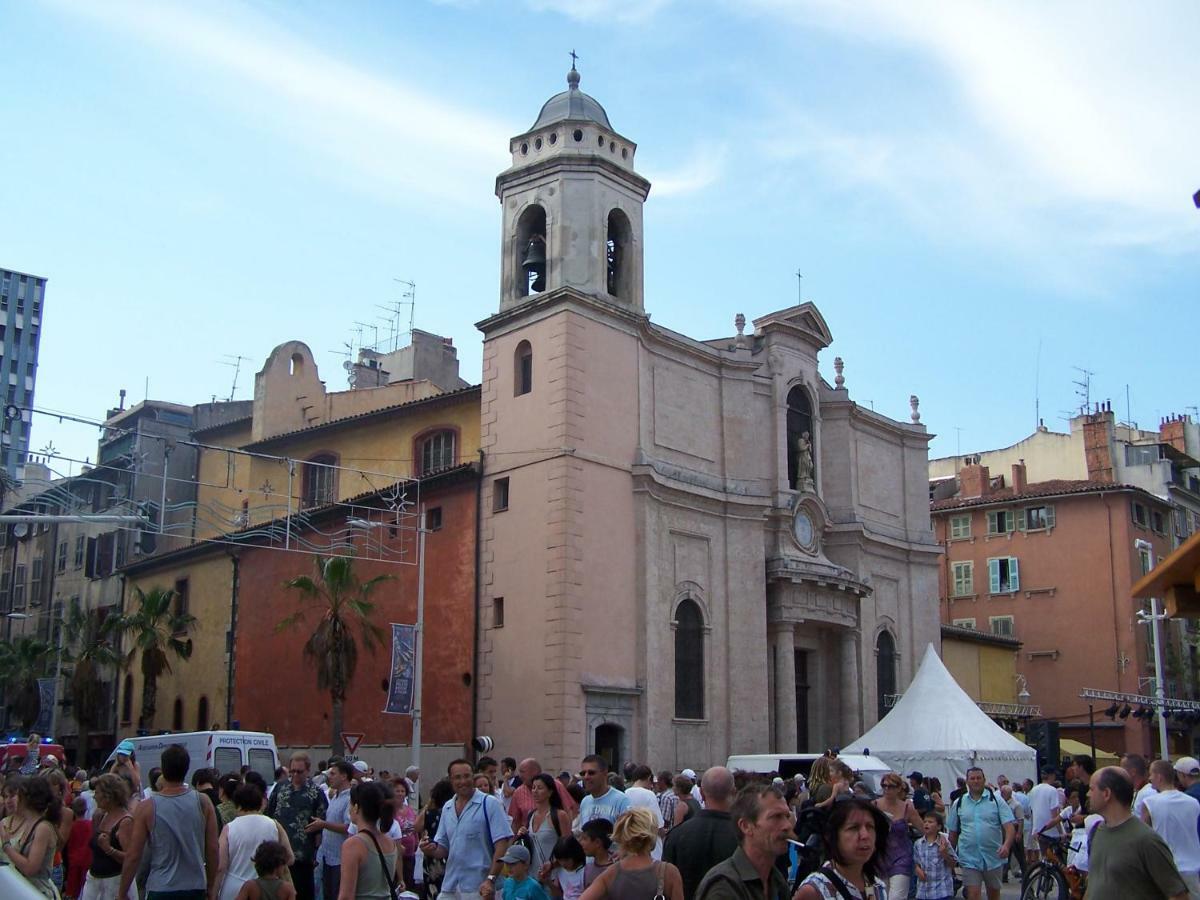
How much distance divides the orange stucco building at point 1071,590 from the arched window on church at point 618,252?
22.7 metres

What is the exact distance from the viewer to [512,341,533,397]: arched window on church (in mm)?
33312

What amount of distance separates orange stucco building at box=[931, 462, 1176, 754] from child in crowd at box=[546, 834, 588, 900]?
43313mm

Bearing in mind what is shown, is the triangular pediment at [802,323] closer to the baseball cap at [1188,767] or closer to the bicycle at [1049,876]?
the bicycle at [1049,876]

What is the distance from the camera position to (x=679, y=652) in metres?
33.7

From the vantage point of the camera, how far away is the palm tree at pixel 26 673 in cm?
4759

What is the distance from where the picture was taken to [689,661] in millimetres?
33875

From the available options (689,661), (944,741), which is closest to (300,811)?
(944,741)

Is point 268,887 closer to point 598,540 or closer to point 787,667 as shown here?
point 598,540

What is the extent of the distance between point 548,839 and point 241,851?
8.10 feet

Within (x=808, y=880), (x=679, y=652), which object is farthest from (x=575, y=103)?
(x=808, y=880)

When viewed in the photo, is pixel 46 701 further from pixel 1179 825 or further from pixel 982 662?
pixel 1179 825

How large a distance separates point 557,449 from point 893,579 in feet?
50.8

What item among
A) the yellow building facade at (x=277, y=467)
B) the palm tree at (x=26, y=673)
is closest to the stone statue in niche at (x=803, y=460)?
the yellow building facade at (x=277, y=467)

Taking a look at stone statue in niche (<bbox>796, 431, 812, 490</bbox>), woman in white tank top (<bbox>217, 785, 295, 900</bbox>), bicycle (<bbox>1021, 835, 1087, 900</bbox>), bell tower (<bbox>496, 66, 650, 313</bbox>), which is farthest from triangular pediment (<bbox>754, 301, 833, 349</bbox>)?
woman in white tank top (<bbox>217, 785, 295, 900</bbox>)
